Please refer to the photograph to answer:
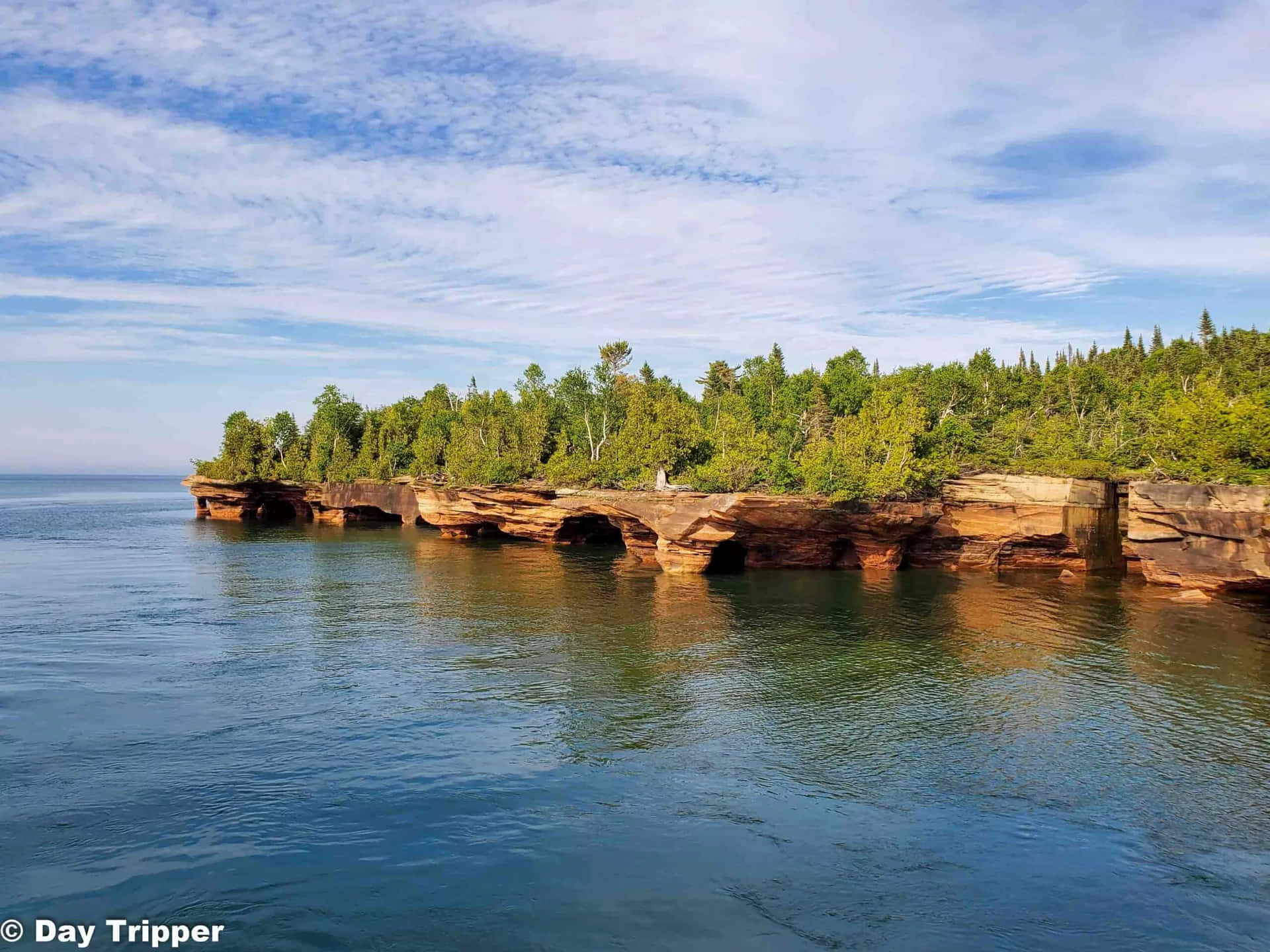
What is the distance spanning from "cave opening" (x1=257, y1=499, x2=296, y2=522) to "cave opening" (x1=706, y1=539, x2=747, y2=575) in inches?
2504

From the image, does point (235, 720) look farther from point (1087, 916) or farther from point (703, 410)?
point (703, 410)

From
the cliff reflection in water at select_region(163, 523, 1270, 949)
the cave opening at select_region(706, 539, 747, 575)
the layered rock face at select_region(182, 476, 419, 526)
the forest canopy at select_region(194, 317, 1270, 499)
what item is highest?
the forest canopy at select_region(194, 317, 1270, 499)

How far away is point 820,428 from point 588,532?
21.3m

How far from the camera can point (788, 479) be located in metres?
46.8

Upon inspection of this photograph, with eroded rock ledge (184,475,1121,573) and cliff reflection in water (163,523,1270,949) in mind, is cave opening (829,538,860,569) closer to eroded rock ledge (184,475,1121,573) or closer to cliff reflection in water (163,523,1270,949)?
eroded rock ledge (184,475,1121,573)

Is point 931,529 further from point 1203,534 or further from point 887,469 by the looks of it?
point 1203,534

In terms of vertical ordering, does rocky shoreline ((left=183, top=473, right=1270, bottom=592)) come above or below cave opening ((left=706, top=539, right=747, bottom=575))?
above

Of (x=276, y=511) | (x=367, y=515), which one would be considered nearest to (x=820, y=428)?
(x=367, y=515)

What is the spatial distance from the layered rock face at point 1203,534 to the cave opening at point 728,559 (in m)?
22.2

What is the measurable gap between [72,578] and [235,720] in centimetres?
3147

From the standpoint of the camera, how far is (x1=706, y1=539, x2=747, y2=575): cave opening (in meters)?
50.0

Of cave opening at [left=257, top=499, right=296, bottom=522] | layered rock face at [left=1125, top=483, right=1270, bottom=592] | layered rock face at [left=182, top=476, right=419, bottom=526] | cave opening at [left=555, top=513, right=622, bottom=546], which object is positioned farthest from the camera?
cave opening at [left=257, top=499, right=296, bottom=522]

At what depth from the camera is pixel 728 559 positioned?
53062 mm

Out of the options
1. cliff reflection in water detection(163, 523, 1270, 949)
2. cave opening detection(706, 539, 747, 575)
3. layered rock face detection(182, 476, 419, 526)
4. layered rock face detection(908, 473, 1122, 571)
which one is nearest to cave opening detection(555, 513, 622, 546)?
cave opening detection(706, 539, 747, 575)
